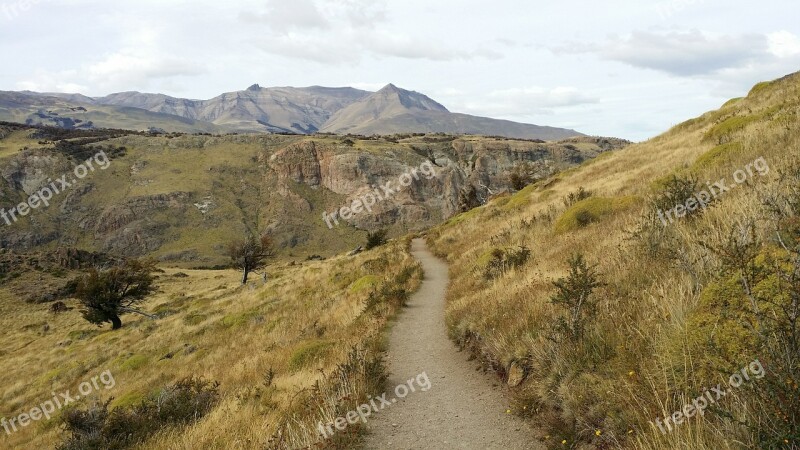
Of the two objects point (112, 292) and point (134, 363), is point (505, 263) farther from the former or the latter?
point (112, 292)

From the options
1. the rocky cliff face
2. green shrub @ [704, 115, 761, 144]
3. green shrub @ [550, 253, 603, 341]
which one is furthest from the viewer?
the rocky cliff face

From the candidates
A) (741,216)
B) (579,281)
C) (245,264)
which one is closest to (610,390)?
(579,281)

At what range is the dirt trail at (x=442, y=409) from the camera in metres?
5.09

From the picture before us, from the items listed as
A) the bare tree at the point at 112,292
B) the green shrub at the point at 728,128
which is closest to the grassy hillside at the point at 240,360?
the bare tree at the point at 112,292

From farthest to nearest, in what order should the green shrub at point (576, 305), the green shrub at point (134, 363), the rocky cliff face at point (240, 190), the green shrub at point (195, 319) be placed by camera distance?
the rocky cliff face at point (240, 190)
the green shrub at point (195, 319)
the green shrub at point (134, 363)
the green shrub at point (576, 305)

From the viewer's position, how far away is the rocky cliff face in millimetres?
98188

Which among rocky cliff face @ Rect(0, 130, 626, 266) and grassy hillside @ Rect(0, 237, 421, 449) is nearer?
grassy hillside @ Rect(0, 237, 421, 449)

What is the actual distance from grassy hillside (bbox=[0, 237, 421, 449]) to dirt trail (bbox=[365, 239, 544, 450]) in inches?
18.9

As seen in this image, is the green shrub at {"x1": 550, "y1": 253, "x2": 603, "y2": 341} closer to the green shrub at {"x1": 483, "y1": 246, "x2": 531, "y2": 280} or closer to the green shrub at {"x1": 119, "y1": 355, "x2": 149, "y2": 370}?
the green shrub at {"x1": 483, "y1": 246, "x2": 531, "y2": 280}

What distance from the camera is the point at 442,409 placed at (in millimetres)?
6035

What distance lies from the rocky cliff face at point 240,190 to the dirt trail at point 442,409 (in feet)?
278

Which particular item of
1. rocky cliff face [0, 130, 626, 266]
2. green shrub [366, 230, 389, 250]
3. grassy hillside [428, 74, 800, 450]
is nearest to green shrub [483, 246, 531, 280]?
grassy hillside [428, 74, 800, 450]

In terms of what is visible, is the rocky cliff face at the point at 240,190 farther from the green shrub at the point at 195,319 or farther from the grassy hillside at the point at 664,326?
the grassy hillside at the point at 664,326

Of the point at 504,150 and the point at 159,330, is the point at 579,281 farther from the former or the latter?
the point at 504,150
